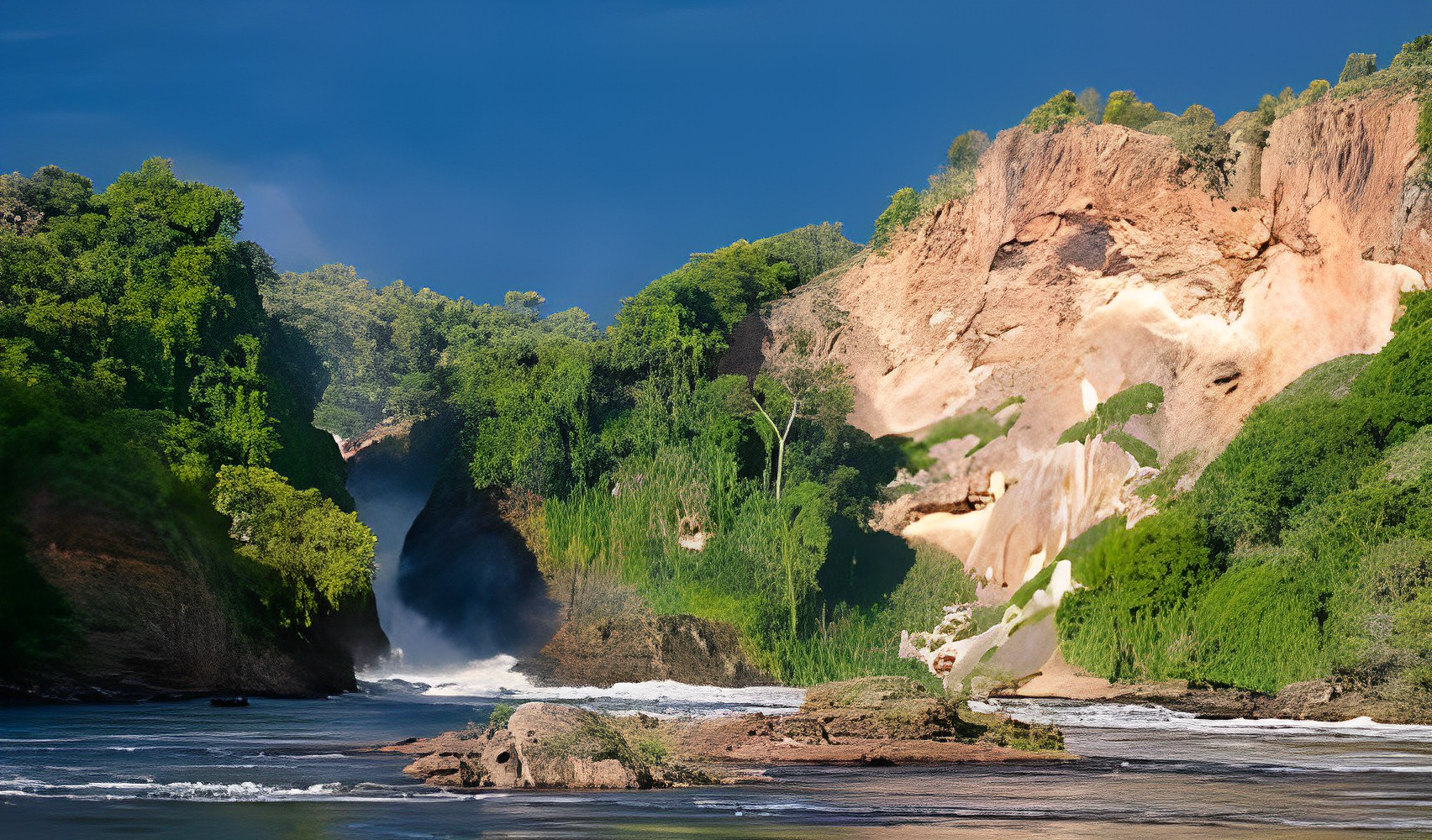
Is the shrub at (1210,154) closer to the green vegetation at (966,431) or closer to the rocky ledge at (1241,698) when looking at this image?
the green vegetation at (966,431)

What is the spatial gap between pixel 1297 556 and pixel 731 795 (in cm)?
2210

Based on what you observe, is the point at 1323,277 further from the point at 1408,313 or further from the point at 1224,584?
the point at 1224,584

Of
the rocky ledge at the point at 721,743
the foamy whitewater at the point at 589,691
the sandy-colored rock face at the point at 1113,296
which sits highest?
the sandy-colored rock face at the point at 1113,296

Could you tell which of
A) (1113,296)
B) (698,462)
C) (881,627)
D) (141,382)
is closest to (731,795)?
(881,627)

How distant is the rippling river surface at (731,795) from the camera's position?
11.2 metres

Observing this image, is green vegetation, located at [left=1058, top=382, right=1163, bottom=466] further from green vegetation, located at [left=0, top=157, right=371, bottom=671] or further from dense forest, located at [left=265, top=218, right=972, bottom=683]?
green vegetation, located at [left=0, top=157, right=371, bottom=671]

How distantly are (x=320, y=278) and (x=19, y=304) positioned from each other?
63.4 metres

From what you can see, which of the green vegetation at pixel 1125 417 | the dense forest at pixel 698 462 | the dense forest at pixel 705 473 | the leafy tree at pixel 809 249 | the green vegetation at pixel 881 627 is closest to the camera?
the dense forest at pixel 698 462

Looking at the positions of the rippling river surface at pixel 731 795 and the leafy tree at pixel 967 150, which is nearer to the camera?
the rippling river surface at pixel 731 795

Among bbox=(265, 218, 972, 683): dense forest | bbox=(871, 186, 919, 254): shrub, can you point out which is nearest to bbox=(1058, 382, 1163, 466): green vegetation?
bbox=(265, 218, 972, 683): dense forest

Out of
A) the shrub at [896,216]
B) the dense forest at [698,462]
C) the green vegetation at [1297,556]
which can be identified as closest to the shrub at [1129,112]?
the dense forest at [698,462]

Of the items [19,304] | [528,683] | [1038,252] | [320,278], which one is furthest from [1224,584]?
[320,278]

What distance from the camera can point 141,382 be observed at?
3869cm

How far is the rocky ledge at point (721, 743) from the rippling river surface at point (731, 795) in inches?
21.5
